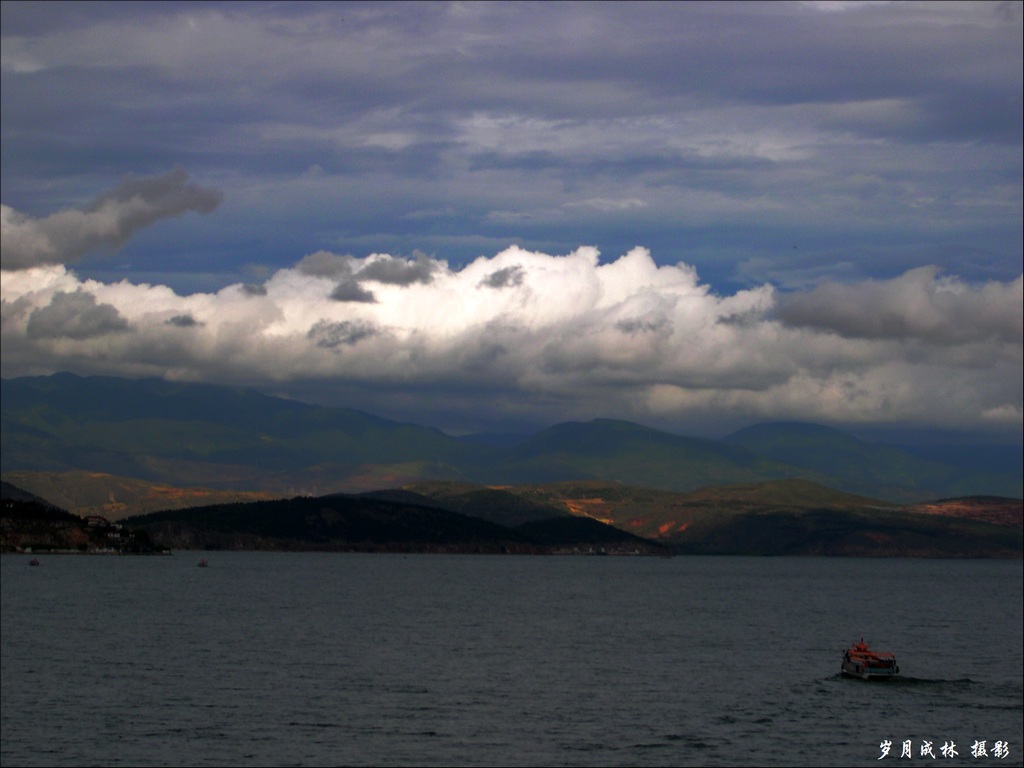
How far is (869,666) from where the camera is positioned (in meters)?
151

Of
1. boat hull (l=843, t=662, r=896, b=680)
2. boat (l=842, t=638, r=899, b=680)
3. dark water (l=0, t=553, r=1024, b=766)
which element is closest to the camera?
dark water (l=0, t=553, r=1024, b=766)

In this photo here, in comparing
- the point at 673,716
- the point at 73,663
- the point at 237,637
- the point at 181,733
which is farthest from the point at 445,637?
the point at 181,733

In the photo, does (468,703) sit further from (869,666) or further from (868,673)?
(869,666)

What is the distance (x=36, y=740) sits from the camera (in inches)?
4021

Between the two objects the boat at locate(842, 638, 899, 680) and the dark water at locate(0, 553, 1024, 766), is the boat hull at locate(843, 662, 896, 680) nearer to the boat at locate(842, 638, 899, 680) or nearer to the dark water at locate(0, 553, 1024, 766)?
the boat at locate(842, 638, 899, 680)

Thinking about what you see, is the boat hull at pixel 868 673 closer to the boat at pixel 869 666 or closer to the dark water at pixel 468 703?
the boat at pixel 869 666

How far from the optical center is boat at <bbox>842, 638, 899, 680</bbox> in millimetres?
150625

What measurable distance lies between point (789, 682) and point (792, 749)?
44014 millimetres

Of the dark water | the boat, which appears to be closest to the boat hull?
the boat

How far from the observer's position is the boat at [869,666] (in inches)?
5930

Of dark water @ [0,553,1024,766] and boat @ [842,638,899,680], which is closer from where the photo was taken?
dark water @ [0,553,1024,766]

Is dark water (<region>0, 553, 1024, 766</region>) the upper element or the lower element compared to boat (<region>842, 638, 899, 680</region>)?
lower

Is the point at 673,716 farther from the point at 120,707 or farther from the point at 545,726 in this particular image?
the point at 120,707

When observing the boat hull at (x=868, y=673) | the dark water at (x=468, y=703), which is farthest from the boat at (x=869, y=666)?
the dark water at (x=468, y=703)
